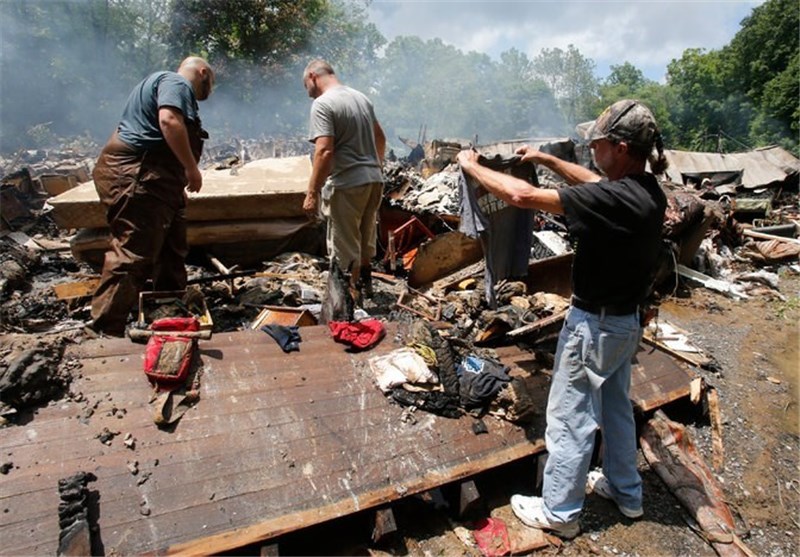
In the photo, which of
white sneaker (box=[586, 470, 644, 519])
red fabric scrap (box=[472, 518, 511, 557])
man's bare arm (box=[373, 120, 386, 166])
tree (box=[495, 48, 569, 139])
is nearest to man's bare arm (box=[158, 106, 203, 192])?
man's bare arm (box=[373, 120, 386, 166])

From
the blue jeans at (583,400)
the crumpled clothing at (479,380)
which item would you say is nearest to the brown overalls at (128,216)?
the crumpled clothing at (479,380)

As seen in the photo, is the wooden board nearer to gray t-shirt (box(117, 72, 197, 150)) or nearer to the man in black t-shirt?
gray t-shirt (box(117, 72, 197, 150))

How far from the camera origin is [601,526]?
96.6 inches

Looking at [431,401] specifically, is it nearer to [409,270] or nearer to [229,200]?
[409,270]

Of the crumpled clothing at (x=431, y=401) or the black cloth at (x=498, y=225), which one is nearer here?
the crumpled clothing at (x=431, y=401)

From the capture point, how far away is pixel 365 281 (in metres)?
4.77

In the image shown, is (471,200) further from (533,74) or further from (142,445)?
(533,74)

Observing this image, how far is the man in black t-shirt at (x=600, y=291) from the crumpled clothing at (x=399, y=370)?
0.85 meters

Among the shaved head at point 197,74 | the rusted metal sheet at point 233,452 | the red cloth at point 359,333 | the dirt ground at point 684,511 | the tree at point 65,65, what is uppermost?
the tree at point 65,65

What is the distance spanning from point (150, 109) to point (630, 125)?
314 centimetres

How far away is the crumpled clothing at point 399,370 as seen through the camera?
109 inches

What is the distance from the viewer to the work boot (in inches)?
185

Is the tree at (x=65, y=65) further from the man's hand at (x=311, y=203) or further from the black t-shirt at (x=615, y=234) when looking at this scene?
the black t-shirt at (x=615, y=234)

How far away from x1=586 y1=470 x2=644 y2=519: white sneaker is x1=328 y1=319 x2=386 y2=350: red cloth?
159 centimetres
